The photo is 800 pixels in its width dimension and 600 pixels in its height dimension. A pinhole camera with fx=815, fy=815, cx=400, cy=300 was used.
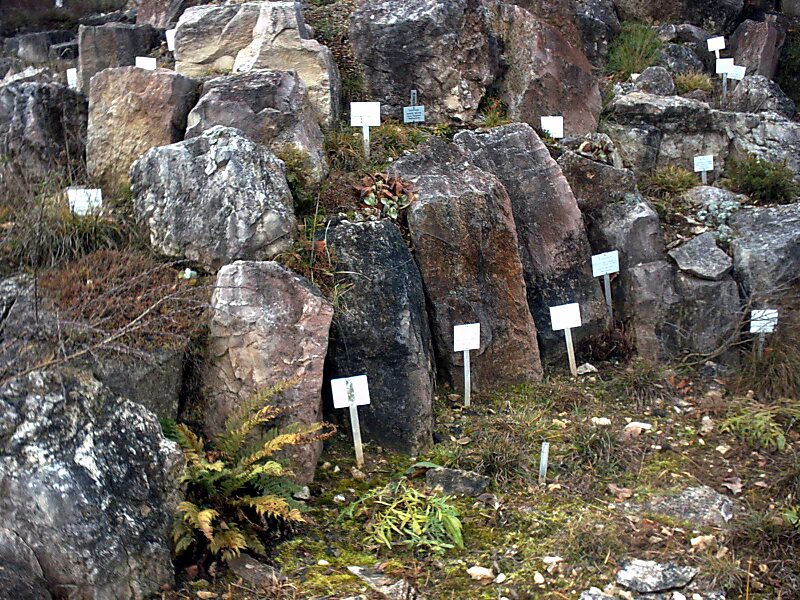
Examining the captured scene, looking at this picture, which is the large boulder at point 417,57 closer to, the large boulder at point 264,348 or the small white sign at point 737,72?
the large boulder at point 264,348

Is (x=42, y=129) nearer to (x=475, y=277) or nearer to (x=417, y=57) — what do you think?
(x=417, y=57)

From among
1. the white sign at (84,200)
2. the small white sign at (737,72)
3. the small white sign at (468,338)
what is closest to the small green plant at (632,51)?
the small white sign at (737,72)

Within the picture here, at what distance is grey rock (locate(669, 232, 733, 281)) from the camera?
22.1ft

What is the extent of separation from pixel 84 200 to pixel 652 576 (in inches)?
176

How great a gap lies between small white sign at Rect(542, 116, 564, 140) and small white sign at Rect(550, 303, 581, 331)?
1.99 meters

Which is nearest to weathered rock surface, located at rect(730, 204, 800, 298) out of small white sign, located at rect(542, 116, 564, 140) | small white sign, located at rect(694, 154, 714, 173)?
small white sign, located at rect(694, 154, 714, 173)

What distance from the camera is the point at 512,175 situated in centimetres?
688

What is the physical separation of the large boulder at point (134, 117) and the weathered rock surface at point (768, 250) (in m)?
4.76

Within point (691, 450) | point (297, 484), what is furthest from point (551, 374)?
point (297, 484)

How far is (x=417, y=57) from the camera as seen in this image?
7676 millimetres

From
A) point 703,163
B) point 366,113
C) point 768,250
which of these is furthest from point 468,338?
point 703,163

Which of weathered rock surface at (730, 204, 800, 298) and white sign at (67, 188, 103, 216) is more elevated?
white sign at (67, 188, 103, 216)

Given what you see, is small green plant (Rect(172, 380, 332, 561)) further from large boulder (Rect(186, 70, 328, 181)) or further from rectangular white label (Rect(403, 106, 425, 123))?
rectangular white label (Rect(403, 106, 425, 123))

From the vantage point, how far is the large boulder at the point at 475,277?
616 cm
